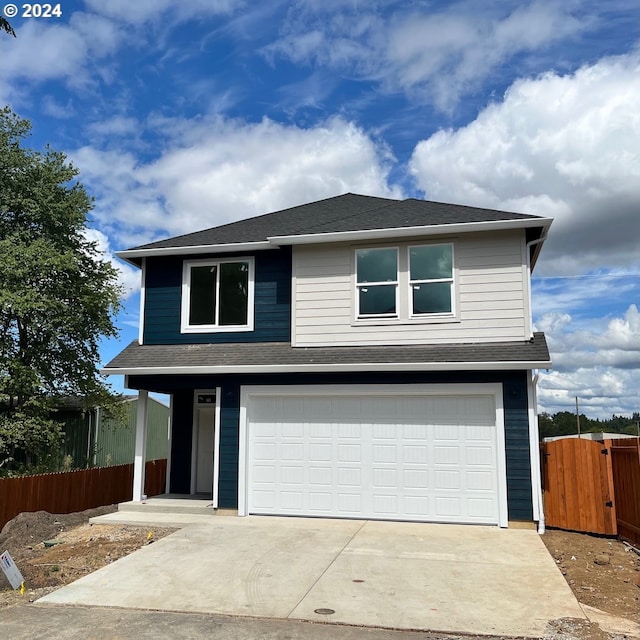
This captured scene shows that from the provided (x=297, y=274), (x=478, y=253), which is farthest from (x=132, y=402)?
(x=478, y=253)

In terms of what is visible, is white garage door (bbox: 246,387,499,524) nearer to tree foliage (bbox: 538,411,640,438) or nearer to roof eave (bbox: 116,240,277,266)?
roof eave (bbox: 116,240,277,266)

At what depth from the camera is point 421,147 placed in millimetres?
14688

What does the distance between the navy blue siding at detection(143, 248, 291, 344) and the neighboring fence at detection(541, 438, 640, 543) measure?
5546 millimetres

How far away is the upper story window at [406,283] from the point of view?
11.2 metres

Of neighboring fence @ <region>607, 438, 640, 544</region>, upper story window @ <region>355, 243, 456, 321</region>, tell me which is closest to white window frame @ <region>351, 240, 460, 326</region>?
upper story window @ <region>355, 243, 456, 321</region>

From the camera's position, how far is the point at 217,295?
12.5m

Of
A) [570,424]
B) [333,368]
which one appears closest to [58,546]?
[333,368]

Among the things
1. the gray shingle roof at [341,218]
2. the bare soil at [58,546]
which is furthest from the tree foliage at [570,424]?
the bare soil at [58,546]

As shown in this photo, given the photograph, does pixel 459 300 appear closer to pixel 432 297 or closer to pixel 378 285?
pixel 432 297

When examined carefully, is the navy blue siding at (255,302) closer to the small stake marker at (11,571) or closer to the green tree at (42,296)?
the green tree at (42,296)

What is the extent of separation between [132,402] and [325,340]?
1424 centimetres

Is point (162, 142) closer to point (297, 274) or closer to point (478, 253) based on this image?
point (297, 274)

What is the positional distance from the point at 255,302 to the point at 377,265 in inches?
104

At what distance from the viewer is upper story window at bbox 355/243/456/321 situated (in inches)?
439
